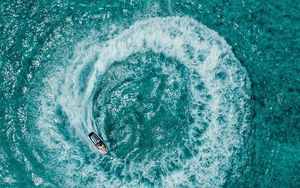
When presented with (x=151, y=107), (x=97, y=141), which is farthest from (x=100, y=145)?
(x=151, y=107)

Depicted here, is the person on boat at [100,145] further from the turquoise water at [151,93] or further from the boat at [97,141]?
the turquoise water at [151,93]

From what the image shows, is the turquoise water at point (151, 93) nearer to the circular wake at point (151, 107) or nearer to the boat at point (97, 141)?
the circular wake at point (151, 107)

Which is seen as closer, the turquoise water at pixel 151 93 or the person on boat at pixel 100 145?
the person on boat at pixel 100 145

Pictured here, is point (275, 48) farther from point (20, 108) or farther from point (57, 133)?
point (20, 108)

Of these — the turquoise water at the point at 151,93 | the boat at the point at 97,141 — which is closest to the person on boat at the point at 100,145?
the boat at the point at 97,141

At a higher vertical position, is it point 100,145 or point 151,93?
point 151,93

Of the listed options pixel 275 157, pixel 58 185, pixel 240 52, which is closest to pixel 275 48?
pixel 240 52

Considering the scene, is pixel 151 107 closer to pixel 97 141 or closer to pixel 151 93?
pixel 151 93
